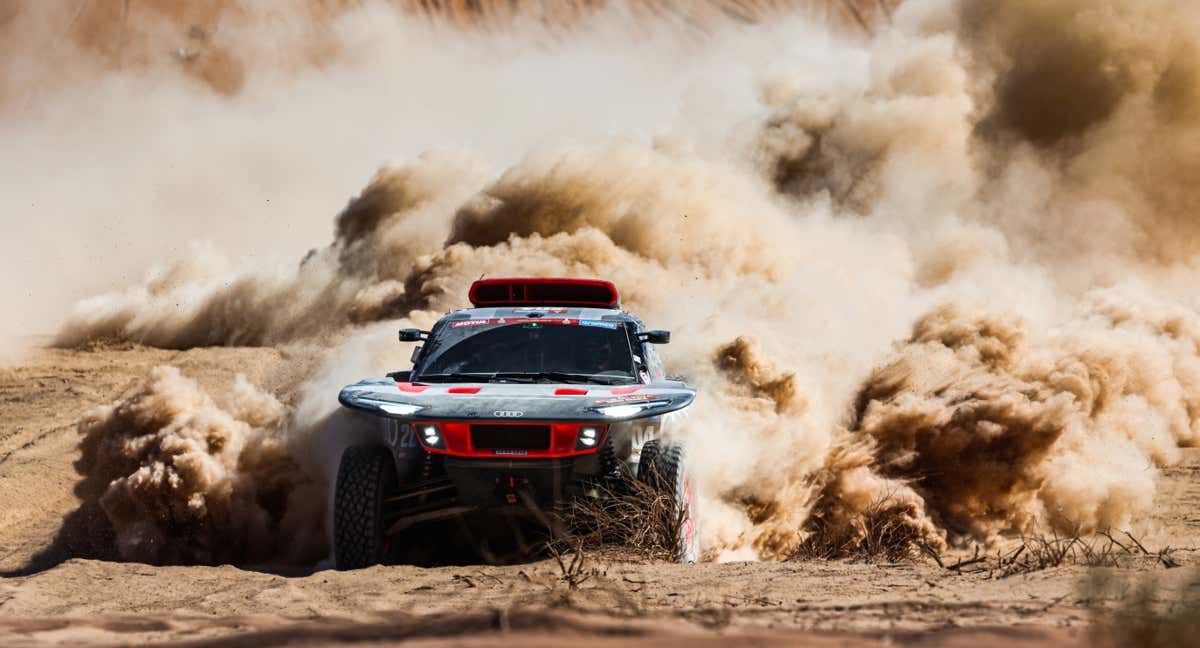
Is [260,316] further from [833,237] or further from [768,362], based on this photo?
[768,362]

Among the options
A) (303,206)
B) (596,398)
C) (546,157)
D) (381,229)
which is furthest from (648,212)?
(303,206)

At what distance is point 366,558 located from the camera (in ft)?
19.0

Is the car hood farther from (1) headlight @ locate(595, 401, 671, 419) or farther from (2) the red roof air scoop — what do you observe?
(2) the red roof air scoop

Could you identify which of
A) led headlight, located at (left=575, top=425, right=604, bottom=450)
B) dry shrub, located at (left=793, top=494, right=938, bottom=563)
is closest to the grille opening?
led headlight, located at (left=575, top=425, right=604, bottom=450)

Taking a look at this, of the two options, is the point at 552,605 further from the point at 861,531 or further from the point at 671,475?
the point at 861,531

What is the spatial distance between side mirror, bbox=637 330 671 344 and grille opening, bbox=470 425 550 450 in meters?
1.46

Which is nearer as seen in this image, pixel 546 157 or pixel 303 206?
pixel 546 157

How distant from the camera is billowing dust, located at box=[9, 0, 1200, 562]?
864 cm

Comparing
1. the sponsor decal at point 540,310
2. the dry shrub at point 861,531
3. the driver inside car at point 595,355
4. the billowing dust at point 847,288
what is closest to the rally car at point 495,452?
the driver inside car at point 595,355

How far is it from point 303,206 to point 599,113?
42.3 feet

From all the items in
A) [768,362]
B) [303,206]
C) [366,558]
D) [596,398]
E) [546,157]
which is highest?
[303,206]

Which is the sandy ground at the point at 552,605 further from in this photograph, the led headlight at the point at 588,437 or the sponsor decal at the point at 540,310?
the sponsor decal at the point at 540,310

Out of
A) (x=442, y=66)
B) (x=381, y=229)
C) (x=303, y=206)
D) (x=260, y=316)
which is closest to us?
(x=381, y=229)

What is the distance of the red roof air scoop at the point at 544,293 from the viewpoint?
7633 mm
